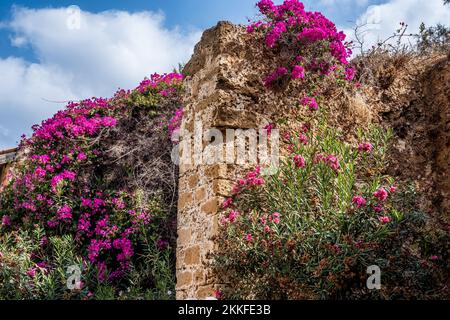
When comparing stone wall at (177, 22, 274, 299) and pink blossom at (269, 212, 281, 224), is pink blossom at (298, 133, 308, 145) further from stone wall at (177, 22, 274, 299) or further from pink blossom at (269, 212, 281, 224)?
pink blossom at (269, 212, 281, 224)

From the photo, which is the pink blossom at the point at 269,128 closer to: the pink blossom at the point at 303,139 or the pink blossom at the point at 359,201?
the pink blossom at the point at 303,139

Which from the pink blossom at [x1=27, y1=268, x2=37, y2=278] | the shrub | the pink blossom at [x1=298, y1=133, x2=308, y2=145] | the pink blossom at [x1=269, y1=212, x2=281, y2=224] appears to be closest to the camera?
the shrub

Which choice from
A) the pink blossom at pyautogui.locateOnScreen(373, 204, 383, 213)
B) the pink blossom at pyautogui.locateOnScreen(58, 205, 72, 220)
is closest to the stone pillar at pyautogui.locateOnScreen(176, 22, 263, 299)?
the pink blossom at pyautogui.locateOnScreen(373, 204, 383, 213)

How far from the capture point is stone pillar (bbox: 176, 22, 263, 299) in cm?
454

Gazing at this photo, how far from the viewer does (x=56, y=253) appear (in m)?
6.69

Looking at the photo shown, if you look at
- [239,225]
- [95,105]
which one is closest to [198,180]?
[239,225]

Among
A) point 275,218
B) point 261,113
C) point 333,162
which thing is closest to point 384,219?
point 333,162

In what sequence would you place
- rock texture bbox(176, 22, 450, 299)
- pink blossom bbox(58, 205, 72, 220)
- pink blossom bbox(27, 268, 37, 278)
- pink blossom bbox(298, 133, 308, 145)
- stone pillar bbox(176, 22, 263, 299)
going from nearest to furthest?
1. stone pillar bbox(176, 22, 263, 299)
2. rock texture bbox(176, 22, 450, 299)
3. pink blossom bbox(298, 133, 308, 145)
4. pink blossom bbox(27, 268, 37, 278)
5. pink blossom bbox(58, 205, 72, 220)

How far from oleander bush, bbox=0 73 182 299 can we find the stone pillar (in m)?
1.23

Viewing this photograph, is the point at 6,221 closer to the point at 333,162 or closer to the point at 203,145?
the point at 203,145

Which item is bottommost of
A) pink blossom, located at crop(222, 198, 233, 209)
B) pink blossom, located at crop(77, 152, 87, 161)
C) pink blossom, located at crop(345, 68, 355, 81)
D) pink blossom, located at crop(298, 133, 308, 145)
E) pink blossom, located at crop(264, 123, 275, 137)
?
pink blossom, located at crop(222, 198, 233, 209)

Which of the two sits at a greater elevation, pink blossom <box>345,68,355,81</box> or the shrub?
pink blossom <box>345,68,355,81</box>
